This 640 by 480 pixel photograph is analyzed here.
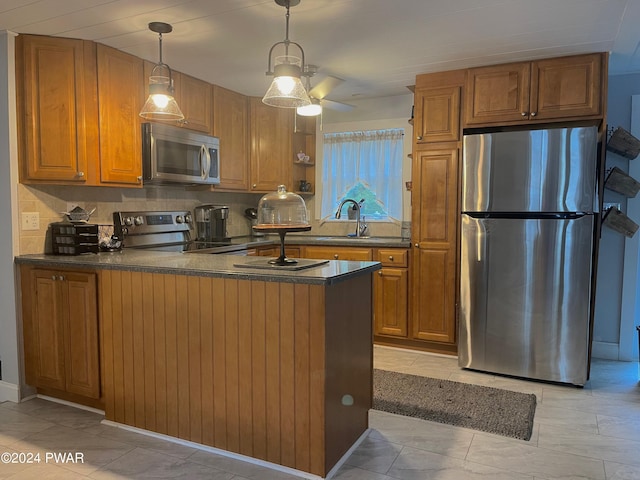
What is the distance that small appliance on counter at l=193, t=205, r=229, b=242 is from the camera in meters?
4.10

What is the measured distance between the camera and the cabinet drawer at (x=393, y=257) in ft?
12.5

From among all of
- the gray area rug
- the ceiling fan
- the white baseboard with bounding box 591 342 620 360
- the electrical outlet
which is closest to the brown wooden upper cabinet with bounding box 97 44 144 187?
the electrical outlet

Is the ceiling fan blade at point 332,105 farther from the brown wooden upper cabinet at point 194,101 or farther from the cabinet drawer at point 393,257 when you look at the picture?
the cabinet drawer at point 393,257

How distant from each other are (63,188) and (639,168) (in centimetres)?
412

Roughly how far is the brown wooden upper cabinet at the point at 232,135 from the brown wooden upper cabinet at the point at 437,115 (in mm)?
1565

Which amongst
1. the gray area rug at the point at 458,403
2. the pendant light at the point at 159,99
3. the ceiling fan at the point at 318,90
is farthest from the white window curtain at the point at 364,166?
the pendant light at the point at 159,99

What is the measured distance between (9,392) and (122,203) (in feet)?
4.70

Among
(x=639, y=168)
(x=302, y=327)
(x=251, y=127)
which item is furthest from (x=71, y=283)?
(x=639, y=168)

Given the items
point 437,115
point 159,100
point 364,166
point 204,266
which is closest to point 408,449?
point 204,266

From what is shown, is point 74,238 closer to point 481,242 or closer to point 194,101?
point 194,101

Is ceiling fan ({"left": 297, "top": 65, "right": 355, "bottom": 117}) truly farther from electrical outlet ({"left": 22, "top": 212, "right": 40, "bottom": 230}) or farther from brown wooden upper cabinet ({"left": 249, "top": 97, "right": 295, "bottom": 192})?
electrical outlet ({"left": 22, "top": 212, "right": 40, "bottom": 230})

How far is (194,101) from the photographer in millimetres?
3738

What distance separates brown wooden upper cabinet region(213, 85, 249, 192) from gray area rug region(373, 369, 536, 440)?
6.90 feet

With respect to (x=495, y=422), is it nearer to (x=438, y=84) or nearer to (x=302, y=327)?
(x=302, y=327)
